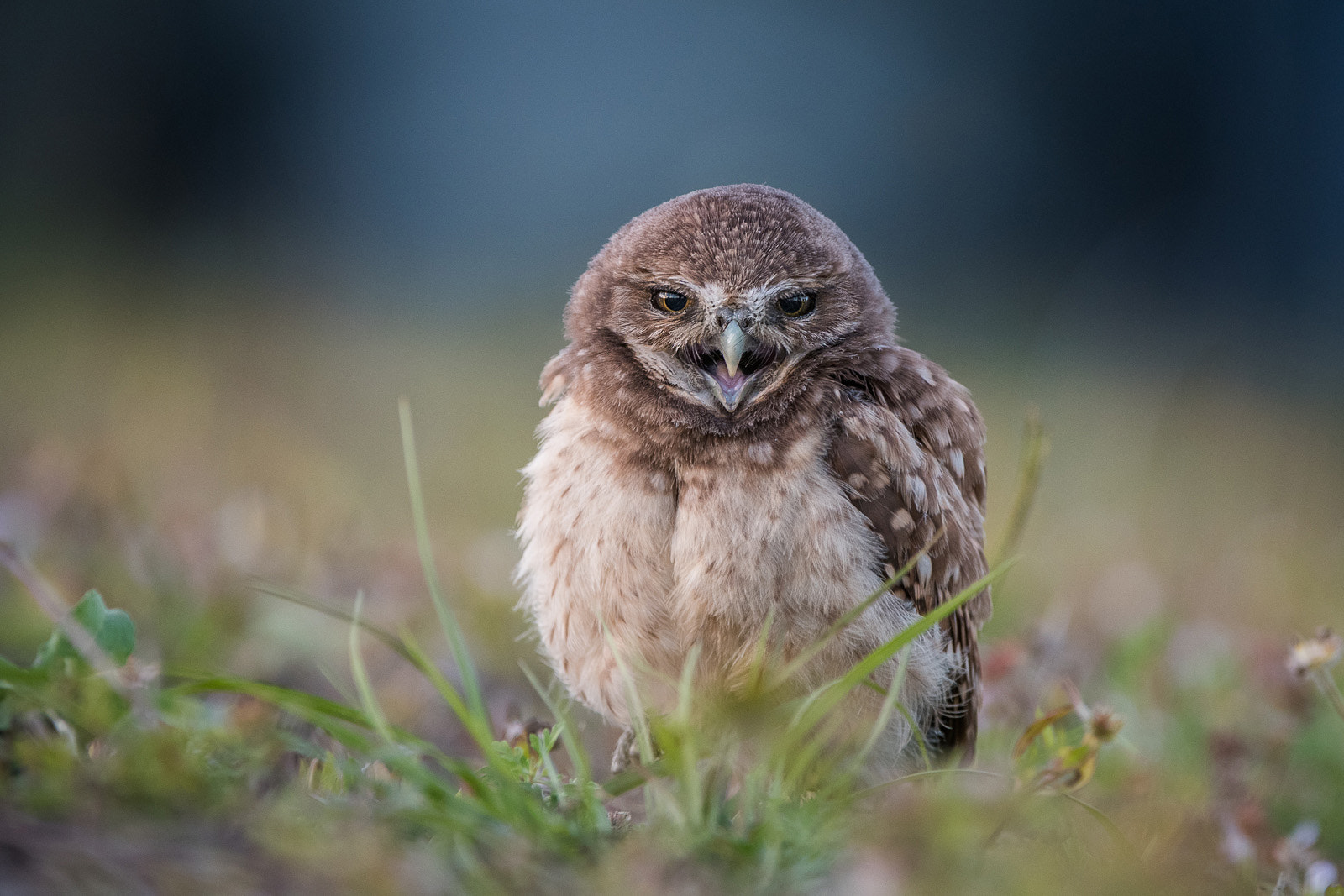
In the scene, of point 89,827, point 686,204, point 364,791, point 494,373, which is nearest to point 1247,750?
point 686,204

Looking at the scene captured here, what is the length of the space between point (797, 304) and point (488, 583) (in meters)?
2.10

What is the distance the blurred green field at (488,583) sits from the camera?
5.03ft

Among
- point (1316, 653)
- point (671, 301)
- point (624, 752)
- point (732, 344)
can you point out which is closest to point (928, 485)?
point (732, 344)

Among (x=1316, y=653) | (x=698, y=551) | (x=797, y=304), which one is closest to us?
(x=1316, y=653)

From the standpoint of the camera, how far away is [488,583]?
14.6 ft

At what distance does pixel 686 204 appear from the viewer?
9.61ft

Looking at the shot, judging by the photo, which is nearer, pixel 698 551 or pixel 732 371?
pixel 698 551

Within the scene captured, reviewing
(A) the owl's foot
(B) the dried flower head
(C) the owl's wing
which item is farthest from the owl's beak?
(B) the dried flower head

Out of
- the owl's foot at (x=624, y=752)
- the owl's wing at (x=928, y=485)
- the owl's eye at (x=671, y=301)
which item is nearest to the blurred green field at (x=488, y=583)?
the owl's wing at (x=928, y=485)

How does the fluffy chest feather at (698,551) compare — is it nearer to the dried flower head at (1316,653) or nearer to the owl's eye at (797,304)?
the owl's eye at (797,304)

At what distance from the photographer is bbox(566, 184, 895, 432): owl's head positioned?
2777mm

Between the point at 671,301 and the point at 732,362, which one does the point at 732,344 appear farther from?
the point at 671,301

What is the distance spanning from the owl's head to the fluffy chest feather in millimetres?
148

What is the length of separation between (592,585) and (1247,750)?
2018 mm
